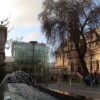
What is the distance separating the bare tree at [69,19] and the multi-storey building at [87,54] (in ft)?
4.34

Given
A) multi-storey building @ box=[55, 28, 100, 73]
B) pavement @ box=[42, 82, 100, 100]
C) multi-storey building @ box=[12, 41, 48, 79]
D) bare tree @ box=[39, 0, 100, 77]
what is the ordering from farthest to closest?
1. multi-storey building @ box=[12, 41, 48, 79]
2. multi-storey building @ box=[55, 28, 100, 73]
3. bare tree @ box=[39, 0, 100, 77]
4. pavement @ box=[42, 82, 100, 100]

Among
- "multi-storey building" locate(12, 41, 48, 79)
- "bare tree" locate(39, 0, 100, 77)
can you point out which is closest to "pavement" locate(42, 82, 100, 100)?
"bare tree" locate(39, 0, 100, 77)

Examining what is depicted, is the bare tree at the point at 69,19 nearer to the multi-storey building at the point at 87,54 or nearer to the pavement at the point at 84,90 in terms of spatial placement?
the multi-storey building at the point at 87,54

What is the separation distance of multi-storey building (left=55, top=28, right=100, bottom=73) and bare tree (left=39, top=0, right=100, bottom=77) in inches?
52.0

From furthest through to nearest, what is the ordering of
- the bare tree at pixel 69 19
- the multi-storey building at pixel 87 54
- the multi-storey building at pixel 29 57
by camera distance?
the multi-storey building at pixel 29 57 < the multi-storey building at pixel 87 54 < the bare tree at pixel 69 19

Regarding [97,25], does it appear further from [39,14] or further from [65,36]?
[39,14]

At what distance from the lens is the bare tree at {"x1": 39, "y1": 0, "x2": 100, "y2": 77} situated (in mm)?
44938

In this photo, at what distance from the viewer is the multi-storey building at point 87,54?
47.6 meters

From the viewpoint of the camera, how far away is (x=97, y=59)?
60.0m

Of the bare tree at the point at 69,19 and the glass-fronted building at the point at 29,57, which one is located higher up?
the bare tree at the point at 69,19

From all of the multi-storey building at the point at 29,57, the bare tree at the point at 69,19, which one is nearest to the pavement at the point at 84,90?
the bare tree at the point at 69,19

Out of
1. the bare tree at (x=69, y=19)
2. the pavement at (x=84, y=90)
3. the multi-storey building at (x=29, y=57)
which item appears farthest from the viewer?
the multi-storey building at (x=29, y=57)

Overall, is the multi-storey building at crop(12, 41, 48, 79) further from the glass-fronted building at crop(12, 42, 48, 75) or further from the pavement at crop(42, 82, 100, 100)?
the pavement at crop(42, 82, 100, 100)

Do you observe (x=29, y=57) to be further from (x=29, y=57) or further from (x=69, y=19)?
(x=69, y=19)
